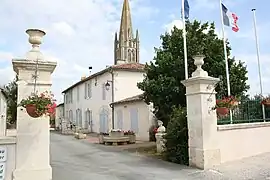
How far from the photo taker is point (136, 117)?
67.1 feet

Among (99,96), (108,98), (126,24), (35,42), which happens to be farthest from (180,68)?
(126,24)

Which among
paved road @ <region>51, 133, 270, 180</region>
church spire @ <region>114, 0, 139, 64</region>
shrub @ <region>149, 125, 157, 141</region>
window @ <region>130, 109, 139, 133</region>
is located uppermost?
church spire @ <region>114, 0, 139, 64</region>

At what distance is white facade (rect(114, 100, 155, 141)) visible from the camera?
19.2m

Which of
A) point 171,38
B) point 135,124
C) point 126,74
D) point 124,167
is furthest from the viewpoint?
point 126,74

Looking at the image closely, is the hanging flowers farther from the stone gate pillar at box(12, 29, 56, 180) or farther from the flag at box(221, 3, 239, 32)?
the flag at box(221, 3, 239, 32)

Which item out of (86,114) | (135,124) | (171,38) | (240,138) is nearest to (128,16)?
(86,114)

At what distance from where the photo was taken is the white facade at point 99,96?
2420 cm

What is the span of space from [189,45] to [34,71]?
8.33 meters

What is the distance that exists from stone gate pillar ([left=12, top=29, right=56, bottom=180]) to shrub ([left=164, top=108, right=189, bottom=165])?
4.97m

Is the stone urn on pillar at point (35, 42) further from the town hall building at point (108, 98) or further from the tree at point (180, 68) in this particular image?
the town hall building at point (108, 98)

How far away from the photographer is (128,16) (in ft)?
228

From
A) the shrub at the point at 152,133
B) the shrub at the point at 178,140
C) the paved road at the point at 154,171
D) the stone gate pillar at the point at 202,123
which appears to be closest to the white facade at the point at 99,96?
the shrub at the point at 152,133

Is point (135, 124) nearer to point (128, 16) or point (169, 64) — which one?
point (169, 64)

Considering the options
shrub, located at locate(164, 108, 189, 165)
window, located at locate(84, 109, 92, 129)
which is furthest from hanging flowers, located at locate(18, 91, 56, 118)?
window, located at locate(84, 109, 92, 129)
